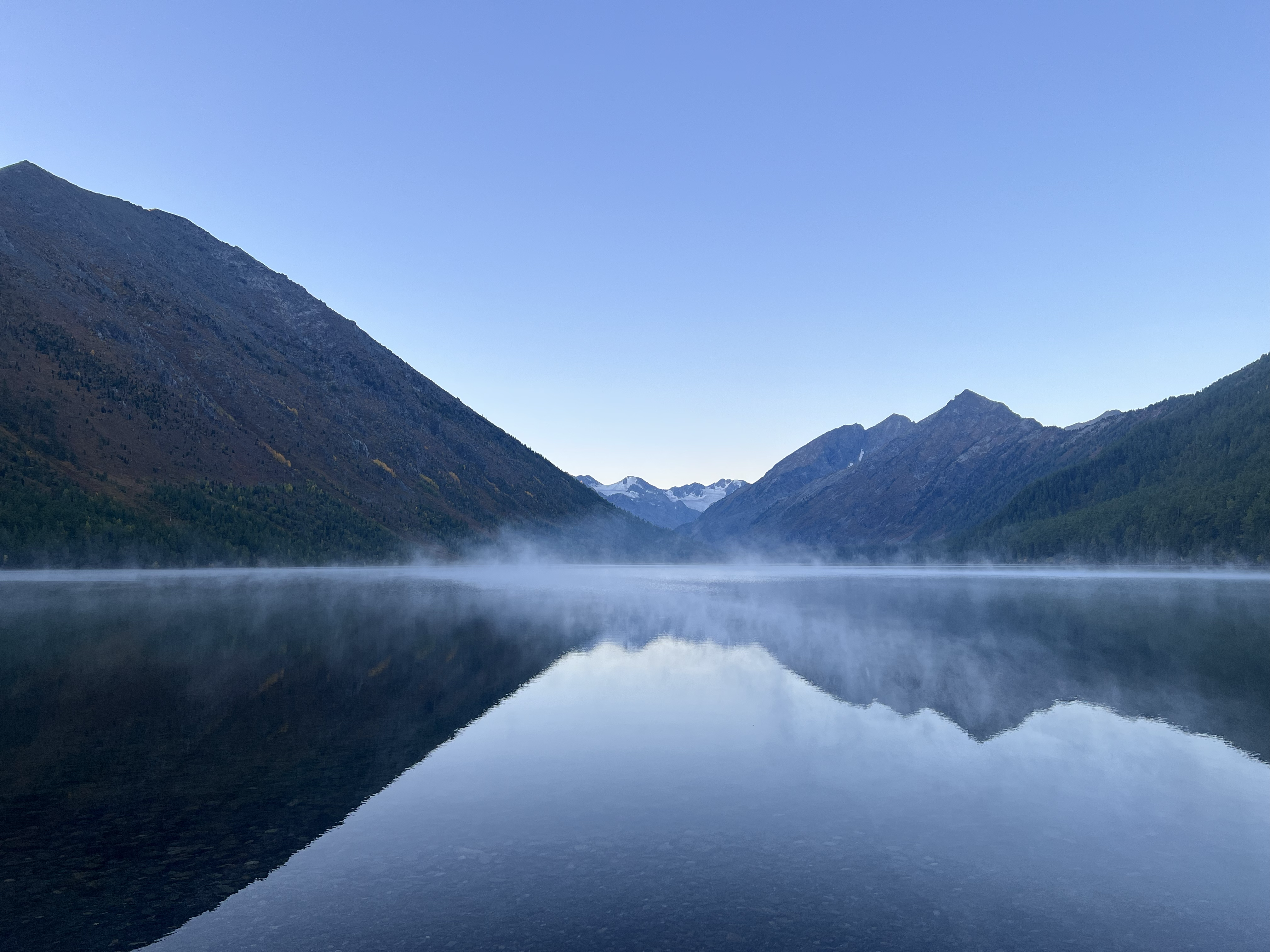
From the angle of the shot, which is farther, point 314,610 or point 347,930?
point 314,610

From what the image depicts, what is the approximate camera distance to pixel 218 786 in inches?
831

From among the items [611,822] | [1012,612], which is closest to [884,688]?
[611,822]

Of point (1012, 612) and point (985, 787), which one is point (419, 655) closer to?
point (985, 787)

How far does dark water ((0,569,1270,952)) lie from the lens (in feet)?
45.4

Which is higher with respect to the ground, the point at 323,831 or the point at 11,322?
the point at 11,322

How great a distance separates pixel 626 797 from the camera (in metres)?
21.2

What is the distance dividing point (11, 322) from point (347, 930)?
773 ft

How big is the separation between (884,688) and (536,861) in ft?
84.9

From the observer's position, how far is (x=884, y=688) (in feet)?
124

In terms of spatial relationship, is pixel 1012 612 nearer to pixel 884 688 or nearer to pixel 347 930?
pixel 884 688

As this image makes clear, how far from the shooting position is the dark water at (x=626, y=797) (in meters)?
13.8

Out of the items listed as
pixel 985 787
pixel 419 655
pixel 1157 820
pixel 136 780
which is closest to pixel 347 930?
pixel 136 780

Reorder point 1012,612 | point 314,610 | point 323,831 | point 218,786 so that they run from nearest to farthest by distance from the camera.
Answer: point 323,831, point 218,786, point 314,610, point 1012,612

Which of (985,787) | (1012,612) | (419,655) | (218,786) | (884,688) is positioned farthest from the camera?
(1012,612)
